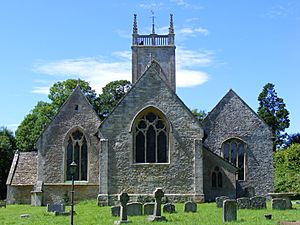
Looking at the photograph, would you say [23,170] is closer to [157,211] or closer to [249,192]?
[249,192]

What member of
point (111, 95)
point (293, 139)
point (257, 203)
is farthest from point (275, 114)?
point (257, 203)

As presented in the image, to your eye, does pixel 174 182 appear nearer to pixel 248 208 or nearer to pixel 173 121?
pixel 173 121

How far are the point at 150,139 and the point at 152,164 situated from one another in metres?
1.67

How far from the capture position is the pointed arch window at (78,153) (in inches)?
1379

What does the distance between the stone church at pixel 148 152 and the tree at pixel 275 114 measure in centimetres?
2939

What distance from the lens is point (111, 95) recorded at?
6300cm

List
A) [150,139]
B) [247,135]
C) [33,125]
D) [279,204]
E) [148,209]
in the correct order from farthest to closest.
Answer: [33,125]
[247,135]
[150,139]
[279,204]
[148,209]

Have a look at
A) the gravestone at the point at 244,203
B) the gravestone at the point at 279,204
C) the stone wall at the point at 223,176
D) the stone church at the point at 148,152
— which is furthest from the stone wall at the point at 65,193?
the gravestone at the point at 279,204

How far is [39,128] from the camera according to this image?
58.1 meters

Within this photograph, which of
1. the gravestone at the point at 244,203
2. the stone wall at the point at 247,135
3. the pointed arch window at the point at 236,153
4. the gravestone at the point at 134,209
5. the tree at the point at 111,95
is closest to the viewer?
the gravestone at the point at 134,209

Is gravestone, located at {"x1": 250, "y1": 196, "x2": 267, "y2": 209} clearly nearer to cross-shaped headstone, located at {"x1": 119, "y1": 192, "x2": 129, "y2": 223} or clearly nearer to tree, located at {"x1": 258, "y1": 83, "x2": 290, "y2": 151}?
cross-shaped headstone, located at {"x1": 119, "y1": 192, "x2": 129, "y2": 223}

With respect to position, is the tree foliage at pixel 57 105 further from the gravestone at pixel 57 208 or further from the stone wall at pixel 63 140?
the gravestone at pixel 57 208

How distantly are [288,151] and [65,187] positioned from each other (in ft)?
74.3

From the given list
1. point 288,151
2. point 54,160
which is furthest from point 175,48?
point 54,160
